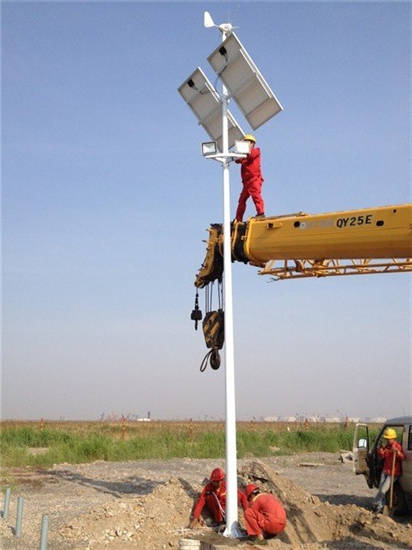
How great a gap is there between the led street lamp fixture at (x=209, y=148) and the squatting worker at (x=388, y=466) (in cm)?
677

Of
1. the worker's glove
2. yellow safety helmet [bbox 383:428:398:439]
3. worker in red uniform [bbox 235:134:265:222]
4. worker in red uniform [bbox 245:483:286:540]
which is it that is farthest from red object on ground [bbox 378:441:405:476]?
worker in red uniform [bbox 235:134:265:222]

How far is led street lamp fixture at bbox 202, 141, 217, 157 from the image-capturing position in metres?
11.2

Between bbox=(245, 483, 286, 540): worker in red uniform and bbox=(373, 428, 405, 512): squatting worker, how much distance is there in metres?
3.73

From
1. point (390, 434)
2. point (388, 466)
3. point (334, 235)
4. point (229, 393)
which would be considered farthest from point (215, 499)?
point (334, 235)

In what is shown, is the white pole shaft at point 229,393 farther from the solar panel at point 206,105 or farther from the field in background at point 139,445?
the field in background at point 139,445

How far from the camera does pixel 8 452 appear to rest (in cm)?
2455

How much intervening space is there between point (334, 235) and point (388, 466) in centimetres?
564

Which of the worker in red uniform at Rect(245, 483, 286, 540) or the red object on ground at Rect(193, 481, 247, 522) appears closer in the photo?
the worker in red uniform at Rect(245, 483, 286, 540)

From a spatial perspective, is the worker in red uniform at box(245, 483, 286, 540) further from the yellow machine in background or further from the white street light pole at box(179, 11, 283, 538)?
the yellow machine in background

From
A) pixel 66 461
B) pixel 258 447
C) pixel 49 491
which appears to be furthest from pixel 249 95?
pixel 258 447

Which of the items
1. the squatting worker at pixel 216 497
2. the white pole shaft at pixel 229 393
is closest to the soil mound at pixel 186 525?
the squatting worker at pixel 216 497

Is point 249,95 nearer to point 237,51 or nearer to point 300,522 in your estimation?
point 237,51

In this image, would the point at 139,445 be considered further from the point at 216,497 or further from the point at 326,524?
the point at 216,497

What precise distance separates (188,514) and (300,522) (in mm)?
1985
